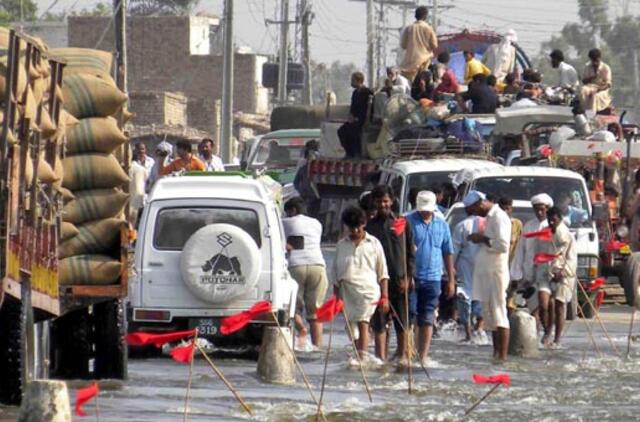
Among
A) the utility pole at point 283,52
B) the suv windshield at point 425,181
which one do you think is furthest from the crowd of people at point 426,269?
the utility pole at point 283,52

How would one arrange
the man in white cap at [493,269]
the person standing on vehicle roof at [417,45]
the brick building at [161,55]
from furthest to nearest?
the brick building at [161,55] < the person standing on vehicle roof at [417,45] < the man in white cap at [493,269]

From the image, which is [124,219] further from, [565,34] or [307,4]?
[565,34]

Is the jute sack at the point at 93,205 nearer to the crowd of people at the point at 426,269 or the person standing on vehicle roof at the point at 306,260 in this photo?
the crowd of people at the point at 426,269

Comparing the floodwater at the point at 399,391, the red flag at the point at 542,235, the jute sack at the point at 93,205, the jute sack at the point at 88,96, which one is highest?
the jute sack at the point at 88,96

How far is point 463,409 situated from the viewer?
16.2 m

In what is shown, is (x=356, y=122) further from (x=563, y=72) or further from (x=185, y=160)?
(x=185, y=160)

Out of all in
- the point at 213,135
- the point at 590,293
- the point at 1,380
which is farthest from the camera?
the point at 213,135

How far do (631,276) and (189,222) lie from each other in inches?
305

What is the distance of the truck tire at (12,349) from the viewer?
14195mm

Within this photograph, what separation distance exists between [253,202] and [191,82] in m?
68.2

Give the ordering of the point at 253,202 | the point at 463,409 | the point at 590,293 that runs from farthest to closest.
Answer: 1. the point at 590,293
2. the point at 253,202
3. the point at 463,409

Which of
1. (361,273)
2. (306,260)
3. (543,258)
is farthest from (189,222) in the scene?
(543,258)

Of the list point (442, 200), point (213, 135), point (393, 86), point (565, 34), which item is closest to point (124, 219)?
point (442, 200)

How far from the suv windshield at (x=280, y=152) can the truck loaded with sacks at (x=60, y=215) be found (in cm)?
2304
